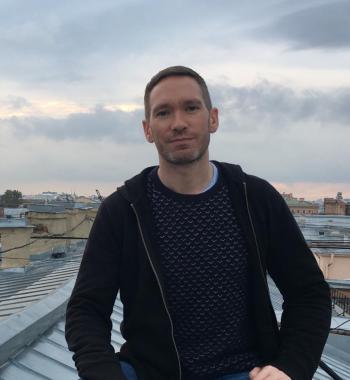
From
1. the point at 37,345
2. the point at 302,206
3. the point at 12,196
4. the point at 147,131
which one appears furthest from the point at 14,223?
the point at 12,196

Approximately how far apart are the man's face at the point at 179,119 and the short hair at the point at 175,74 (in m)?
0.02

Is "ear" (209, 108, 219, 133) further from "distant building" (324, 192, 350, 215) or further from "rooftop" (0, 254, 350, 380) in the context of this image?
"distant building" (324, 192, 350, 215)

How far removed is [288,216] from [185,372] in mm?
690

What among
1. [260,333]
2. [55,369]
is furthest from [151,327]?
[55,369]

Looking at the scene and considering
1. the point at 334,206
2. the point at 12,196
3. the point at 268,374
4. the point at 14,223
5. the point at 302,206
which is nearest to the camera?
the point at 268,374

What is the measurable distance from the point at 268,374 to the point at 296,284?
0.37 m

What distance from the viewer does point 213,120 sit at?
2.15 metres

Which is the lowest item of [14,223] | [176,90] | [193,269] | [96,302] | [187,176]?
[14,223]

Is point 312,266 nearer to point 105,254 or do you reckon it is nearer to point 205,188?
point 205,188

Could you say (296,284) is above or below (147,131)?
below

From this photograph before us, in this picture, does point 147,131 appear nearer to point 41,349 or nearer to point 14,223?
point 41,349

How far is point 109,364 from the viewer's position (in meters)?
1.87

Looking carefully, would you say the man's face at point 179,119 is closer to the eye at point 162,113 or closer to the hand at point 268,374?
the eye at point 162,113

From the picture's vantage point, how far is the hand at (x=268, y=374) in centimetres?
189
